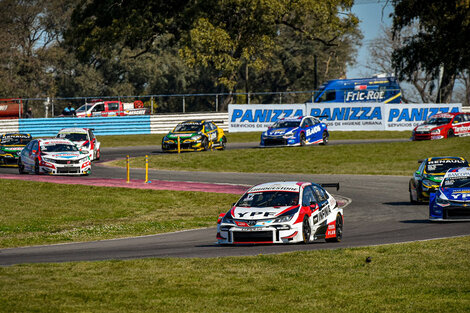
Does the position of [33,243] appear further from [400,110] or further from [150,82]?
[150,82]

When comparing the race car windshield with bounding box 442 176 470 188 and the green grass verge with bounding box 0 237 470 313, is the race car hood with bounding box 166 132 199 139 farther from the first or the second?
the green grass verge with bounding box 0 237 470 313

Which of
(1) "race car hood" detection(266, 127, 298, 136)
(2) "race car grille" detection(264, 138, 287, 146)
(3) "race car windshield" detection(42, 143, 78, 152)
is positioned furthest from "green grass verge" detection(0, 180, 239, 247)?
(1) "race car hood" detection(266, 127, 298, 136)

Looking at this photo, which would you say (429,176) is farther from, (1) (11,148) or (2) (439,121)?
(2) (439,121)

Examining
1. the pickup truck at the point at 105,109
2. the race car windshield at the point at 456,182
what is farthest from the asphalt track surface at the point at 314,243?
the pickup truck at the point at 105,109

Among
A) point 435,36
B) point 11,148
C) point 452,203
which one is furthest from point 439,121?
point 452,203

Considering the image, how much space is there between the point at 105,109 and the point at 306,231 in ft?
138

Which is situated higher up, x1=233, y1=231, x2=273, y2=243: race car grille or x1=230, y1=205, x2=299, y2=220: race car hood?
x1=230, y1=205, x2=299, y2=220: race car hood

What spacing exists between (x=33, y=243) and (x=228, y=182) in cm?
1485

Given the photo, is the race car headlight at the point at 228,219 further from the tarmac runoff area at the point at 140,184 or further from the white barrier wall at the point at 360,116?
the white barrier wall at the point at 360,116

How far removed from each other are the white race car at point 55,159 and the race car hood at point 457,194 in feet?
57.7

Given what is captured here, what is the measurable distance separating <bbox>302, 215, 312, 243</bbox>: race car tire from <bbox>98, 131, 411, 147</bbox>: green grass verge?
109 feet

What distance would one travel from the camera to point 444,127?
44.8 m

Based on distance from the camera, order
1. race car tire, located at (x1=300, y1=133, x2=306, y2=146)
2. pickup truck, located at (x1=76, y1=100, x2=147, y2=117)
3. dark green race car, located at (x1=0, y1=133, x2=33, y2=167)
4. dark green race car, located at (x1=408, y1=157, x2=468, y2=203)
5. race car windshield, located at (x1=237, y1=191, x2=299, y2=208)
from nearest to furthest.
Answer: race car windshield, located at (x1=237, y1=191, x2=299, y2=208)
dark green race car, located at (x1=408, y1=157, x2=468, y2=203)
dark green race car, located at (x1=0, y1=133, x2=33, y2=167)
race car tire, located at (x1=300, y1=133, x2=306, y2=146)
pickup truck, located at (x1=76, y1=100, x2=147, y2=117)

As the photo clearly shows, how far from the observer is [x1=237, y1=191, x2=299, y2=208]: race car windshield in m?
16.5
